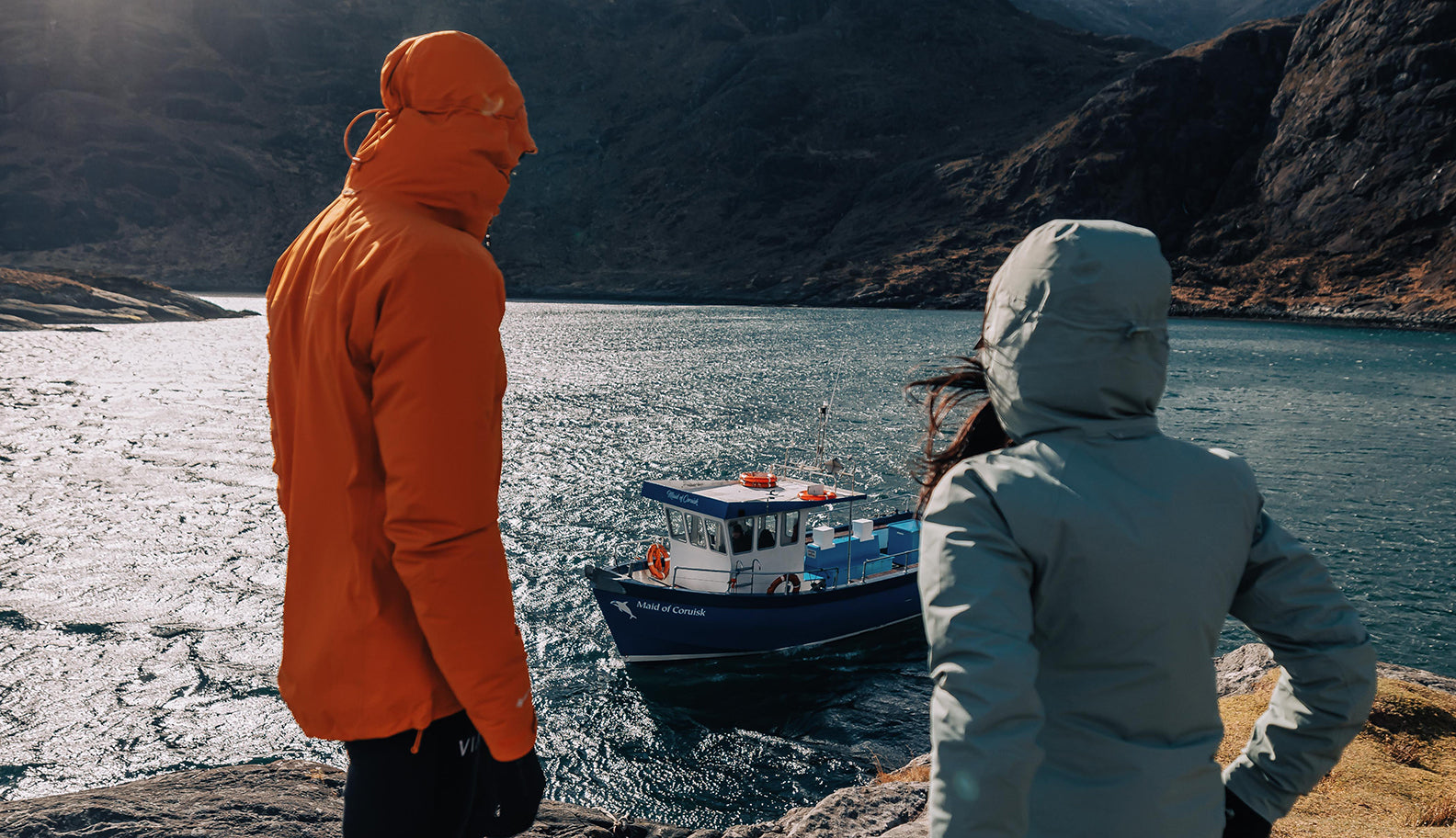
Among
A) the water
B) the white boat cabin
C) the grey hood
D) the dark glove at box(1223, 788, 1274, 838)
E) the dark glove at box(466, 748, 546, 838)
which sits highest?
the grey hood

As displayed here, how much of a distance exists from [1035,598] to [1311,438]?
45.1 metres

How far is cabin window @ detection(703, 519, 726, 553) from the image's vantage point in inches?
687

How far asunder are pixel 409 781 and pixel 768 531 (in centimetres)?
1544

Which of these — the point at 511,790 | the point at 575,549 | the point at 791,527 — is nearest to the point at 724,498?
the point at 791,527

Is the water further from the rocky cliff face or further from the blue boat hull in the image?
the rocky cliff face

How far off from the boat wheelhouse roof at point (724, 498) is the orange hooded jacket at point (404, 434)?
1428 cm

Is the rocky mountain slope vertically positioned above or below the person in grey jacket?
above

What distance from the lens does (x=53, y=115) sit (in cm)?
17275

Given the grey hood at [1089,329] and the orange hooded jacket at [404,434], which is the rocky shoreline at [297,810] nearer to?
the orange hooded jacket at [404,434]

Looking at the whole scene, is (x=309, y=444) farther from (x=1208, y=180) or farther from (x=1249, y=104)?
(x=1249, y=104)

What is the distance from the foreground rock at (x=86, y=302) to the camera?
76.0m

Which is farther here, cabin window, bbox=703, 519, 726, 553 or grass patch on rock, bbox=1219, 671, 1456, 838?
cabin window, bbox=703, 519, 726, 553

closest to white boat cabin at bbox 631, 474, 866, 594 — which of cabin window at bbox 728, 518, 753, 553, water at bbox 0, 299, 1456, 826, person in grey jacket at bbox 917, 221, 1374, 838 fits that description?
cabin window at bbox 728, 518, 753, 553

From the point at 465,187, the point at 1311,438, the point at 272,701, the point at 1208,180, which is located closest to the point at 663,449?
the point at 272,701
